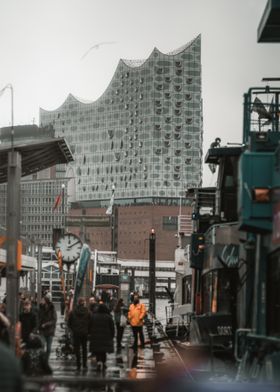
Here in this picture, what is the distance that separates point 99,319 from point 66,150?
15.4 meters

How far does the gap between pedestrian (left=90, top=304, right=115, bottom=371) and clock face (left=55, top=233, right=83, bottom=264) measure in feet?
13.4

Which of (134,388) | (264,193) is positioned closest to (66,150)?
(264,193)

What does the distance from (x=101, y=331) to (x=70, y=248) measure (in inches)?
184

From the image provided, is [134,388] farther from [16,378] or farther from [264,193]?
[264,193]

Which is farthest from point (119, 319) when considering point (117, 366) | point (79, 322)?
point (79, 322)

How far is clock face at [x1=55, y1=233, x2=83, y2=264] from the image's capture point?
28.3m

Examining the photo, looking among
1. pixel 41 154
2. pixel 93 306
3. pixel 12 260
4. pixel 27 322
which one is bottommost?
pixel 27 322

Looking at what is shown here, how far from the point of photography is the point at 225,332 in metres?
21.5

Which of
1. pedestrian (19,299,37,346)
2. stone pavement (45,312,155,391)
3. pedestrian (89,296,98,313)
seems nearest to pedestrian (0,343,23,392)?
stone pavement (45,312,155,391)

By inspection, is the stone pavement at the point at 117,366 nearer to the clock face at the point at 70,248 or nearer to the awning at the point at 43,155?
the clock face at the point at 70,248

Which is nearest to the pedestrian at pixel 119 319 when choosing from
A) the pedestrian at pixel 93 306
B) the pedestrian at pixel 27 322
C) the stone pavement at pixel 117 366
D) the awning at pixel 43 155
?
the stone pavement at pixel 117 366

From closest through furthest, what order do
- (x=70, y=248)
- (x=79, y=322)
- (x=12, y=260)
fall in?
1. (x=12, y=260)
2. (x=79, y=322)
3. (x=70, y=248)

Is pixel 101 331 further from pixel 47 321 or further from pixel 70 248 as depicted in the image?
pixel 70 248

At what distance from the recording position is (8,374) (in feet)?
13.4
